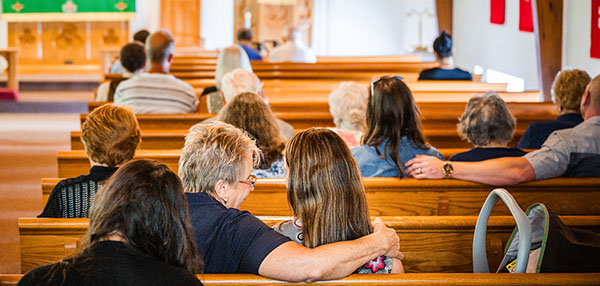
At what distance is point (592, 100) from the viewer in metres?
3.12

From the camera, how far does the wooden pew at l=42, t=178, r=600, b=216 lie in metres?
2.76

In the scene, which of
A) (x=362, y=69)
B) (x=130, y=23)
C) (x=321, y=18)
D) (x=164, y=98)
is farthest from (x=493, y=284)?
(x=321, y=18)

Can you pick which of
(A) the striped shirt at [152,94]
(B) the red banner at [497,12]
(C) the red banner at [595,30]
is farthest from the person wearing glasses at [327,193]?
(B) the red banner at [497,12]

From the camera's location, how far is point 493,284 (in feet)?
5.39

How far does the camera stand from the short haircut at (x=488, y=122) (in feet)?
10.1

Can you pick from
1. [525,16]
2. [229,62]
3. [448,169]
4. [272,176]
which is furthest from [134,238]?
[525,16]

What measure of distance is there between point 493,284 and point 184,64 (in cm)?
711

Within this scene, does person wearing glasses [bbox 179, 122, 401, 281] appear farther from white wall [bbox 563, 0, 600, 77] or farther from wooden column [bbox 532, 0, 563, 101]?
wooden column [bbox 532, 0, 563, 101]

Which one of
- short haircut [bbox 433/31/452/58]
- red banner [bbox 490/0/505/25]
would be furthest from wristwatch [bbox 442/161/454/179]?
red banner [bbox 490/0/505/25]

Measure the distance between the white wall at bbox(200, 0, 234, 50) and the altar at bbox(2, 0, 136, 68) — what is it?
2.56 m

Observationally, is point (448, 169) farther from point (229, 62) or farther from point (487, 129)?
point (229, 62)

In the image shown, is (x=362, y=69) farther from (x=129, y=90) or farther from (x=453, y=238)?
(x=453, y=238)

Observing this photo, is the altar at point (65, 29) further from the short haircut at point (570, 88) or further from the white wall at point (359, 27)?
the short haircut at point (570, 88)

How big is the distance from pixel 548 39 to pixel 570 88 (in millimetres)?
2372
